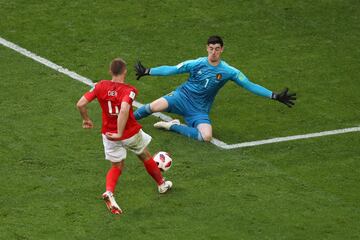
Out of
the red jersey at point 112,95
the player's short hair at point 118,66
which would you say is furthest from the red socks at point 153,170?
the player's short hair at point 118,66

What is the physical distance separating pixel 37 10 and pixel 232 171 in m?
7.48

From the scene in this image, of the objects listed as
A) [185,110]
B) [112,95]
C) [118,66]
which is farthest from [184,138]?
[118,66]

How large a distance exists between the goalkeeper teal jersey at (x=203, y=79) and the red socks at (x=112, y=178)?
2.61 meters

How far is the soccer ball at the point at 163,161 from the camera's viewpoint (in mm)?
12953

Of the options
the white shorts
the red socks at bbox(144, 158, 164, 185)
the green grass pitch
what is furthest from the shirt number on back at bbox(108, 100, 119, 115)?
the green grass pitch

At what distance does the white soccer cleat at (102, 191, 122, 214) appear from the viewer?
12.0 metres

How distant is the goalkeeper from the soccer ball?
1523 millimetres

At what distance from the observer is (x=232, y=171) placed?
13398mm

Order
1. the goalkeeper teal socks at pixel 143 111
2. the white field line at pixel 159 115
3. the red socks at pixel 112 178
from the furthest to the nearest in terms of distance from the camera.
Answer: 1. the goalkeeper teal socks at pixel 143 111
2. the white field line at pixel 159 115
3. the red socks at pixel 112 178

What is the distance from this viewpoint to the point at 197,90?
1488 cm

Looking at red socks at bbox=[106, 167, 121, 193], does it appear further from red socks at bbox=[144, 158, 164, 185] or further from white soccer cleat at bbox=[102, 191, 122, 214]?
red socks at bbox=[144, 158, 164, 185]

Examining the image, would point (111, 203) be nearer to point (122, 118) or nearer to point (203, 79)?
point (122, 118)

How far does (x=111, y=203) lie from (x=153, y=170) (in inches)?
30.8

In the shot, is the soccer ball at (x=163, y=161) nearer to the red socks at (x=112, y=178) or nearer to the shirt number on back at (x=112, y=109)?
the red socks at (x=112, y=178)
